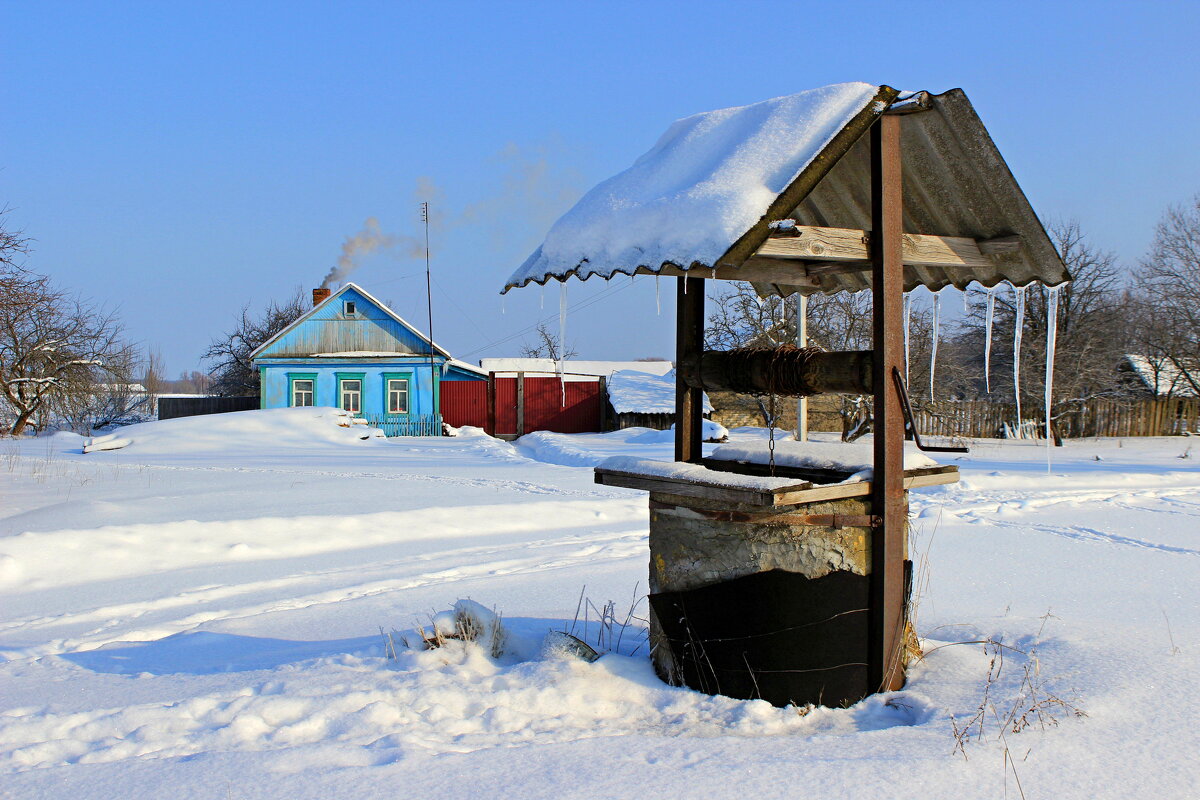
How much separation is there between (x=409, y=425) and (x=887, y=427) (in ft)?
87.6

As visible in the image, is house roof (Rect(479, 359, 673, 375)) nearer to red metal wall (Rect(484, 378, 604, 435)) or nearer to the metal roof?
red metal wall (Rect(484, 378, 604, 435))

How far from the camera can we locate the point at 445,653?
4.10 m

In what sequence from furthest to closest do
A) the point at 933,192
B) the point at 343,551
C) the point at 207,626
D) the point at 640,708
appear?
the point at 343,551 < the point at 207,626 < the point at 933,192 < the point at 640,708

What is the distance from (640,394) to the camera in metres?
31.7

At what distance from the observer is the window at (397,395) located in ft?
100

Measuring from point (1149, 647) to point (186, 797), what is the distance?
4.27 metres

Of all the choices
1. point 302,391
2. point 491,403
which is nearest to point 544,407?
point 491,403

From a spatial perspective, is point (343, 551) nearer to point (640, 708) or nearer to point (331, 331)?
point (640, 708)

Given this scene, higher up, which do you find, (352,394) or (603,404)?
(352,394)

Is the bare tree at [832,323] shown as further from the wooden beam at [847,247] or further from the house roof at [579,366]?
the house roof at [579,366]

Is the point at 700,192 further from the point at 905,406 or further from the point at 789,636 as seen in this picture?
the point at 789,636

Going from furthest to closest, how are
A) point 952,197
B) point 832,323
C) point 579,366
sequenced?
1. point 579,366
2. point 832,323
3. point 952,197

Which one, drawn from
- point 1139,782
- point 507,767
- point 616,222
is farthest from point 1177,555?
point 507,767

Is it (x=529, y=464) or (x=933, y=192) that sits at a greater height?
(x=933, y=192)
